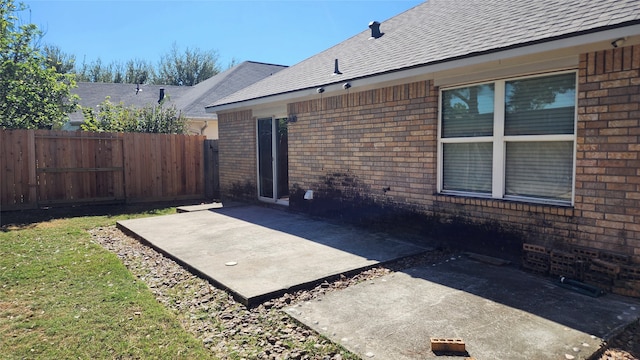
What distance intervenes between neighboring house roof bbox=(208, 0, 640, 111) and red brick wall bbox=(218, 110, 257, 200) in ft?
2.22

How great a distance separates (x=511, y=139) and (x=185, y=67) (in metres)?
36.1

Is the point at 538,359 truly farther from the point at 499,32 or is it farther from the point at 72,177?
the point at 72,177

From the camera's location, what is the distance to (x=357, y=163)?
7418 mm

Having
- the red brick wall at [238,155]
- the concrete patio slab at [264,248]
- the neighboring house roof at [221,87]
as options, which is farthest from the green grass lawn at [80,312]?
the neighboring house roof at [221,87]

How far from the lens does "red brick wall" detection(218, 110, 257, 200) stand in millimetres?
10773

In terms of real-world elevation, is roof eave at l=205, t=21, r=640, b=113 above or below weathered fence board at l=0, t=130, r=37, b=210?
above

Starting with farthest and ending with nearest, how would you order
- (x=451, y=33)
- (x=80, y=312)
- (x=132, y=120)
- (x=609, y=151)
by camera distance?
(x=132, y=120) < (x=451, y=33) < (x=609, y=151) < (x=80, y=312)

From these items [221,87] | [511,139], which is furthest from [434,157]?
[221,87]

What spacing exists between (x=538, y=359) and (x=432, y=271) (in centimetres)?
208

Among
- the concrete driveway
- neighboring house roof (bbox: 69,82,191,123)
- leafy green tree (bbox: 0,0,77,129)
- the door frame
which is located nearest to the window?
the concrete driveway

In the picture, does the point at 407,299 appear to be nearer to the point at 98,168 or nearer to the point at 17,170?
the point at 98,168

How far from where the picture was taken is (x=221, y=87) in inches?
756

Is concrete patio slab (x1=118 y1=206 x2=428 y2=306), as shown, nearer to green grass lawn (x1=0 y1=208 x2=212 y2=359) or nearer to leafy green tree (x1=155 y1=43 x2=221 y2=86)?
green grass lawn (x1=0 y1=208 x2=212 y2=359)

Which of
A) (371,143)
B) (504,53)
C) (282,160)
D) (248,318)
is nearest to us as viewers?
(248,318)
